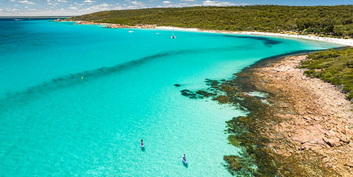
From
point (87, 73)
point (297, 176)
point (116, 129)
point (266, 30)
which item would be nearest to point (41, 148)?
point (116, 129)

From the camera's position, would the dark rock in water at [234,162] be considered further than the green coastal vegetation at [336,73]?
No

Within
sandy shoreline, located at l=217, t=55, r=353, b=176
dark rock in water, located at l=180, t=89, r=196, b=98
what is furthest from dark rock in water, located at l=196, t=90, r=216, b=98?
sandy shoreline, located at l=217, t=55, r=353, b=176

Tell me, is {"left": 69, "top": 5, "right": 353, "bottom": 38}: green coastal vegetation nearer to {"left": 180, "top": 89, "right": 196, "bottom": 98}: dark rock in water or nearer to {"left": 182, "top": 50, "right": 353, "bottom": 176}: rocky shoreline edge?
{"left": 182, "top": 50, "right": 353, "bottom": 176}: rocky shoreline edge

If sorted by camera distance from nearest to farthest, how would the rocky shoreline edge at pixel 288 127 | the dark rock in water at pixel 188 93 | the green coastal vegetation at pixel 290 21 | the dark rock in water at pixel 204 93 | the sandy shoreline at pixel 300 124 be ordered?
the rocky shoreline edge at pixel 288 127 < the sandy shoreline at pixel 300 124 < the dark rock in water at pixel 204 93 < the dark rock in water at pixel 188 93 < the green coastal vegetation at pixel 290 21

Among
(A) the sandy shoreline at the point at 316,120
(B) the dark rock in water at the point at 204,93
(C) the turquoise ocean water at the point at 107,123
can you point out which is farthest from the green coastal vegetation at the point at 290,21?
(B) the dark rock in water at the point at 204,93

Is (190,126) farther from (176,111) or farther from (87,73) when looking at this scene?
(87,73)

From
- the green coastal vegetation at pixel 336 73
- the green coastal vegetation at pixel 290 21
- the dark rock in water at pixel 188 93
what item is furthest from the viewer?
the green coastal vegetation at pixel 290 21

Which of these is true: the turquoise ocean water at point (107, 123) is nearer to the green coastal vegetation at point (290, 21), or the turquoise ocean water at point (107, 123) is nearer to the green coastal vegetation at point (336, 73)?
the green coastal vegetation at point (336, 73)

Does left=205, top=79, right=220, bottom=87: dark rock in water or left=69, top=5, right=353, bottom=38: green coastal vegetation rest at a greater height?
left=69, top=5, right=353, bottom=38: green coastal vegetation

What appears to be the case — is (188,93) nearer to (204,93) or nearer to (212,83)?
(204,93)
